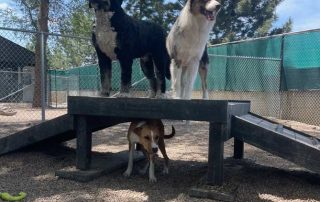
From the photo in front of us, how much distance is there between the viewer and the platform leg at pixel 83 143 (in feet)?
13.8

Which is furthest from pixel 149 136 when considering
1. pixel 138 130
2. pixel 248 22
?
Result: pixel 248 22

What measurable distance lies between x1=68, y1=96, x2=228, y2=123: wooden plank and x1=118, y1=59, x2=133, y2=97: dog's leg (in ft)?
1.22

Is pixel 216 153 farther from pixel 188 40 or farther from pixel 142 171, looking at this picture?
pixel 188 40

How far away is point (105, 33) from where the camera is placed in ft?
14.1

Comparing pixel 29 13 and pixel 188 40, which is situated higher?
pixel 29 13

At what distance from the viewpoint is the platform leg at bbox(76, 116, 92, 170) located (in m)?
4.22

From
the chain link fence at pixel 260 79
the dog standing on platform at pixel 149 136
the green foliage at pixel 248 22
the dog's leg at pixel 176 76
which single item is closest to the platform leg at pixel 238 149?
the dog's leg at pixel 176 76

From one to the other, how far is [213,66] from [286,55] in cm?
276

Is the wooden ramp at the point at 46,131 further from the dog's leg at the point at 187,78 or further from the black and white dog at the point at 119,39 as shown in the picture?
the dog's leg at the point at 187,78

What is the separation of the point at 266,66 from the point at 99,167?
29.2ft

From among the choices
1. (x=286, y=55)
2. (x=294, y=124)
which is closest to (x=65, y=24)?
(x=286, y=55)

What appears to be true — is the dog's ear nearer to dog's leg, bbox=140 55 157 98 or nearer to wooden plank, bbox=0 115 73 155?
wooden plank, bbox=0 115 73 155

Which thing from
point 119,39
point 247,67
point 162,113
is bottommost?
point 162,113

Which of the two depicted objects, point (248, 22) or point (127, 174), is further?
point (248, 22)
